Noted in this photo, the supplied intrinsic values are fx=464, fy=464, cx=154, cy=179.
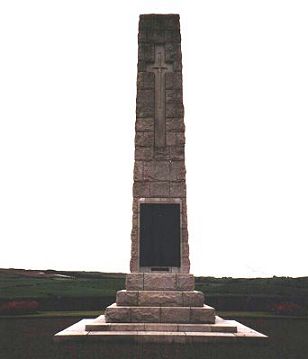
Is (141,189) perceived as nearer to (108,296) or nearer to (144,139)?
(144,139)

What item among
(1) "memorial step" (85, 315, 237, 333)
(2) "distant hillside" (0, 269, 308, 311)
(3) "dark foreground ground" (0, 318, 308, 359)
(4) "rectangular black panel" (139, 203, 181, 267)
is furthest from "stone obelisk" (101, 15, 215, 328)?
(2) "distant hillside" (0, 269, 308, 311)

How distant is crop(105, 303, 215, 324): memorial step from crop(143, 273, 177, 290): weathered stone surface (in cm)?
69

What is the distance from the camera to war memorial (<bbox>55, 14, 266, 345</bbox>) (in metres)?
10.5

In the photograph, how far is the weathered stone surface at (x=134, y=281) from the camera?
11.7 metres

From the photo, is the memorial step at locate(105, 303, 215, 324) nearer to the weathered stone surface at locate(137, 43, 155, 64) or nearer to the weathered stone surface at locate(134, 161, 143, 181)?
the weathered stone surface at locate(134, 161, 143, 181)

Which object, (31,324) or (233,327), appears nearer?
(233,327)

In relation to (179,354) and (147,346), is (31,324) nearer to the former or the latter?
(147,346)

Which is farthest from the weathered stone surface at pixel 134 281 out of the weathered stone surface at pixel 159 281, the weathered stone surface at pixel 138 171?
the weathered stone surface at pixel 138 171

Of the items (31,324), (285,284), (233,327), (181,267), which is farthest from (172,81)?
(285,284)

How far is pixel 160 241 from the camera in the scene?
Answer: 39.1 feet

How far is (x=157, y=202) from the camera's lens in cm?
1217

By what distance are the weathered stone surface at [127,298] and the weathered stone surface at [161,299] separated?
12 cm

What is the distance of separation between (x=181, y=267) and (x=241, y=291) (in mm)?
13029

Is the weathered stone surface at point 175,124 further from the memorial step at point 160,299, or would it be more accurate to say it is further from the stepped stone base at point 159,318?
the memorial step at point 160,299
